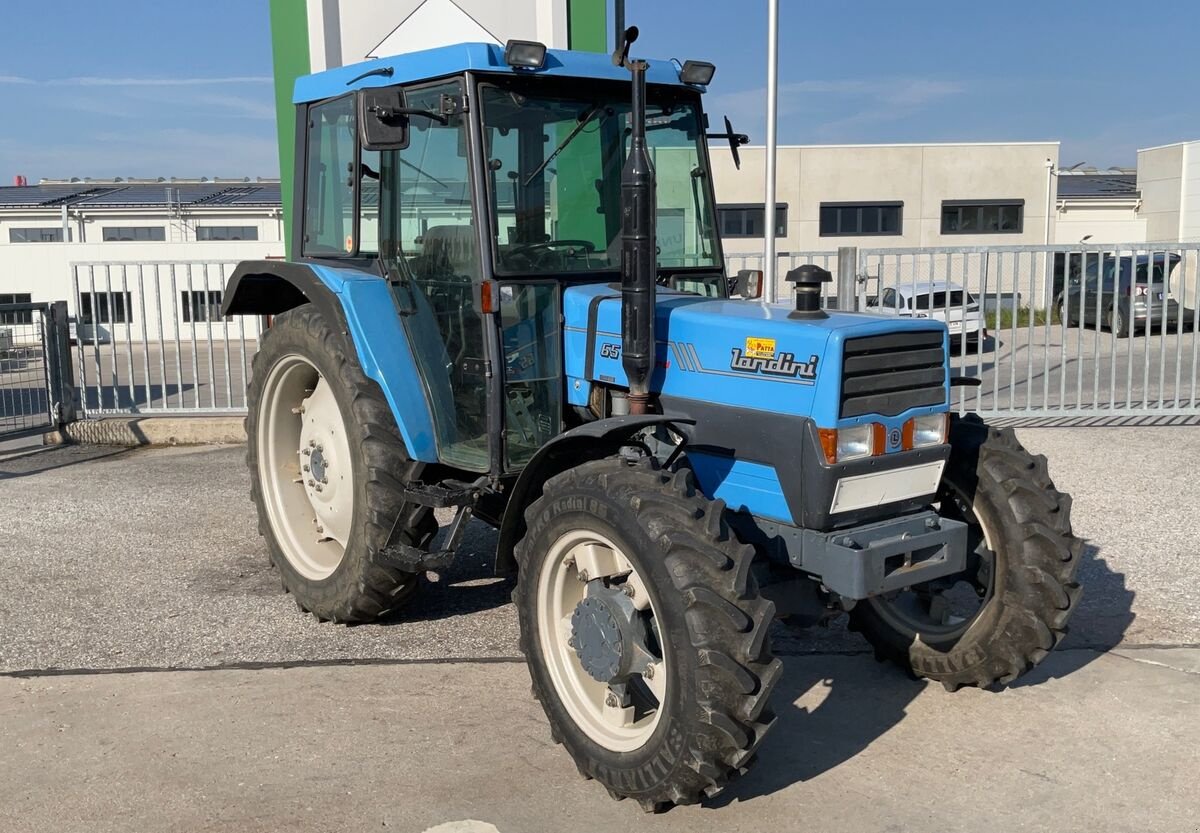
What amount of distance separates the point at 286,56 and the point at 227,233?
30628 millimetres

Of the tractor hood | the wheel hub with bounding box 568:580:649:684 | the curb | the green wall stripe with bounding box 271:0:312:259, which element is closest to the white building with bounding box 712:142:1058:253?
the green wall stripe with bounding box 271:0:312:259

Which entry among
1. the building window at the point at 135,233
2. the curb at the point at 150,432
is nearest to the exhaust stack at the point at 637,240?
the curb at the point at 150,432

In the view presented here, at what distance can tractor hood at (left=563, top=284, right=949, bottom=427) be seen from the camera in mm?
3693

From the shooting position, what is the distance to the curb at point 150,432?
34.1ft

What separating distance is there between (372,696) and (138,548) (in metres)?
2.98

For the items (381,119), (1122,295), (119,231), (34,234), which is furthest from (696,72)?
(34,234)

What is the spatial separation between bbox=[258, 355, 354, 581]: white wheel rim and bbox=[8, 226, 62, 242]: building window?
38.8 m

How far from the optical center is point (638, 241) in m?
3.78

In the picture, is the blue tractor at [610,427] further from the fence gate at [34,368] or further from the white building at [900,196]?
the white building at [900,196]

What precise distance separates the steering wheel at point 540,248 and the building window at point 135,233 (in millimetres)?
37215

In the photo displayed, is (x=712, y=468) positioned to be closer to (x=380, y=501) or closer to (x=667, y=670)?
(x=667, y=670)

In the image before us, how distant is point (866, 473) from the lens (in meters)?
3.75

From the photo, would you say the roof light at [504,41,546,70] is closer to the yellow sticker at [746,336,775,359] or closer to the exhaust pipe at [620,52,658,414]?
the exhaust pipe at [620,52,658,414]

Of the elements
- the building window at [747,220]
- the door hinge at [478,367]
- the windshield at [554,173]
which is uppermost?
the building window at [747,220]
